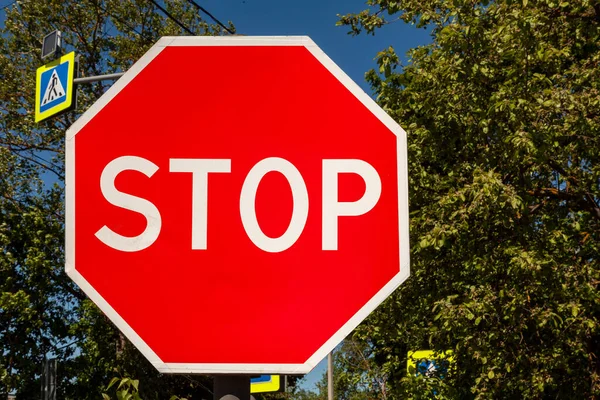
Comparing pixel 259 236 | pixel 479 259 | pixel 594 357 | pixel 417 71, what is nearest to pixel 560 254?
pixel 479 259

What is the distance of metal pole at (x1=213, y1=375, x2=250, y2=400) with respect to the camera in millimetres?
1400

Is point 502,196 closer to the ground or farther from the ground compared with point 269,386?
farther from the ground

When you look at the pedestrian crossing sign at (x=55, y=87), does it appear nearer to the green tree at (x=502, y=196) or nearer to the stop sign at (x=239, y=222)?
the green tree at (x=502, y=196)

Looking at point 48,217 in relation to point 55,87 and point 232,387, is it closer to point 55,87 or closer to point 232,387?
point 55,87

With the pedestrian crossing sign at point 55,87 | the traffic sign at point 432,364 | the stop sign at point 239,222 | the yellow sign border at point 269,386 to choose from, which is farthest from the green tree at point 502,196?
the stop sign at point 239,222

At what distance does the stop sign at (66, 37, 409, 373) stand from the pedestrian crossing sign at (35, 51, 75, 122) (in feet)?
26.2

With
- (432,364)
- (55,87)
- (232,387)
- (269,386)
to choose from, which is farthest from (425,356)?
(232,387)

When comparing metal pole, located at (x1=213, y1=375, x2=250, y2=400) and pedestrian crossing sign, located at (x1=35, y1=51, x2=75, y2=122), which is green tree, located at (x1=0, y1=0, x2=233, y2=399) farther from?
metal pole, located at (x1=213, y1=375, x2=250, y2=400)

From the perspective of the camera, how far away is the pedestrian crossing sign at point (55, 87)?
9.14 meters

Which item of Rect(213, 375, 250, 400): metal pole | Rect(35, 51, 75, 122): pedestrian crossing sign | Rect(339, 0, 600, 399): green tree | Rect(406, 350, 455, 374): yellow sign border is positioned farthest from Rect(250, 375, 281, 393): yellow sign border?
Rect(213, 375, 250, 400): metal pole

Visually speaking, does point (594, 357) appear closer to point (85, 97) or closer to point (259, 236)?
point (259, 236)

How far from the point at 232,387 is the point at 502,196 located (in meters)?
6.63

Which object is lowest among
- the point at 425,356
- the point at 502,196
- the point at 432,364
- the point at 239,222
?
the point at 432,364

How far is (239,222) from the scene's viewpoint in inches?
56.2
